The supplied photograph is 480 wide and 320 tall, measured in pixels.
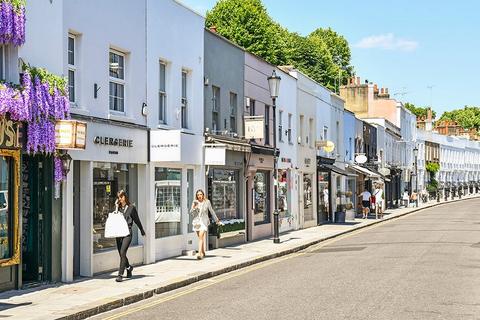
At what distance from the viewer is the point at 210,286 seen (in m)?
15.0

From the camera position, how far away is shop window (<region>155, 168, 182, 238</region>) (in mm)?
19688

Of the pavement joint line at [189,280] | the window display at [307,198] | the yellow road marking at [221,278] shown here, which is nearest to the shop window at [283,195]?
the pavement joint line at [189,280]

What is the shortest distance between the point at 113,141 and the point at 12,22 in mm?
4601

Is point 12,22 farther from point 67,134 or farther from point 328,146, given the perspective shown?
point 328,146

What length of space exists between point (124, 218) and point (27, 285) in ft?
7.78

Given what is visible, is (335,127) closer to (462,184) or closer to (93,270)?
(93,270)

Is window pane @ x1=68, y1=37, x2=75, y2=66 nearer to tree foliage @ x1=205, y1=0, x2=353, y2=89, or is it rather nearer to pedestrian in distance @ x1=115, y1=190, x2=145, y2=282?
pedestrian in distance @ x1=115, y1=190, x2=145, y2=282

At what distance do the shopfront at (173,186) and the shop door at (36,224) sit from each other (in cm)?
461

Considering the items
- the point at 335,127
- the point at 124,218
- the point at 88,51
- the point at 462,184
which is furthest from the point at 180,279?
the point at 462,184

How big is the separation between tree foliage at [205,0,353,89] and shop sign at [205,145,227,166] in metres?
35.3

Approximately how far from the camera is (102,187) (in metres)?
17.0

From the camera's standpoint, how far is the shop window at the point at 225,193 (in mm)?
23906

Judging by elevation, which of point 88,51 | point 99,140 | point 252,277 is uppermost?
point 88,51

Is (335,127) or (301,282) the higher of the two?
(335,127)
